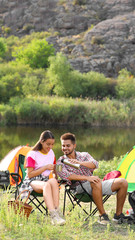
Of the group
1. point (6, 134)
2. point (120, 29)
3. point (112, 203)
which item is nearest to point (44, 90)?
point (6, 134)

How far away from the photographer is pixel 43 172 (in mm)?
3670

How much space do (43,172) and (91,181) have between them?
22.4 inches

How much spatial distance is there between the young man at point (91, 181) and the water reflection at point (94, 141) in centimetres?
638

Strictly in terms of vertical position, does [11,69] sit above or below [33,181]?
above

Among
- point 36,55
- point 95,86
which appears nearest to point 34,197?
point 95,86

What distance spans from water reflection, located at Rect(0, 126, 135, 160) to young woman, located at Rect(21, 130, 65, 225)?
632 centimetres

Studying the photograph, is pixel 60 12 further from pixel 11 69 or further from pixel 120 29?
pixel 11 69

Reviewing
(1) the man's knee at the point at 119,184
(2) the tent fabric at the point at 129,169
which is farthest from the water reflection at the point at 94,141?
(1) the man's knee at the point at 119,184

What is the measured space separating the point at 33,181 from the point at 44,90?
20887 millimetres

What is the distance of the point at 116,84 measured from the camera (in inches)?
1094

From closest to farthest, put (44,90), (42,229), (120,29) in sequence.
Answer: (42,229)
(44,90)
(120,29)

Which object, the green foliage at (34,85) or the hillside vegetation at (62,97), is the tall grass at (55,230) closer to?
the hillside vegetation at (62,97)

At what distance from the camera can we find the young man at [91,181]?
3.33 m

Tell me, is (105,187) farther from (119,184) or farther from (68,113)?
(68,113)
